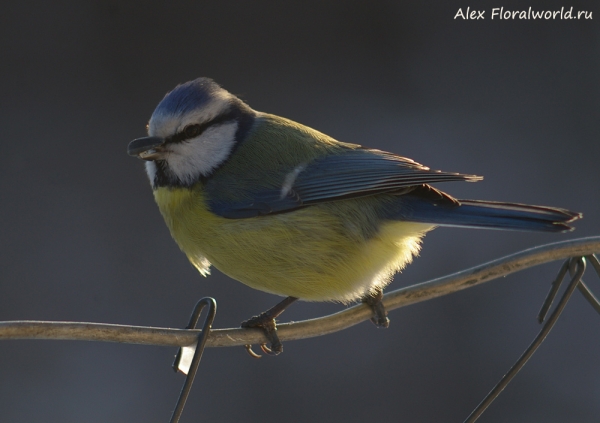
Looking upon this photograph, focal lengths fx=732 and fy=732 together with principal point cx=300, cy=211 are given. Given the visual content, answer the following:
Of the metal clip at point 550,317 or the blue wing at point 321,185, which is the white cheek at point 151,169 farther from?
the metal clip at point 550,317

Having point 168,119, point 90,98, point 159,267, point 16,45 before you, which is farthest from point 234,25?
point 168,119

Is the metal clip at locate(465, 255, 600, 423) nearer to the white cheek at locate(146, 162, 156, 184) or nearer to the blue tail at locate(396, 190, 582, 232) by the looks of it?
the blue tail at locate(396, 190, 582, 232)

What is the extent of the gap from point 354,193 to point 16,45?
2323mm

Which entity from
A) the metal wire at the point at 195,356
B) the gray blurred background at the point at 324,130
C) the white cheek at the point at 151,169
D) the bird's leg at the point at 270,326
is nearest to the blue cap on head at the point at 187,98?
the white cheek at the point at 151,169

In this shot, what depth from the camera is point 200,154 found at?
68.7 inches

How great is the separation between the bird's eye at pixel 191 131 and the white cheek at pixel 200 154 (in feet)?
0.03

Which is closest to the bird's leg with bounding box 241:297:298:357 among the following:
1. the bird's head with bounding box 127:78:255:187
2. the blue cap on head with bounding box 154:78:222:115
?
the bird's head with bounding box 127:78:255:187

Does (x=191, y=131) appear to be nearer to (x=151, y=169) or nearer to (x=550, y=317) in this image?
(x=151, y=169)

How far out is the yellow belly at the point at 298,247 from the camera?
1.58 m

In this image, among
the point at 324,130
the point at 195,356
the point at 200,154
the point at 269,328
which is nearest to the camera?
the point at 195,356

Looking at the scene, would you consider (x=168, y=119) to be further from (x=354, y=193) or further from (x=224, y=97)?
(x=354, y=193)

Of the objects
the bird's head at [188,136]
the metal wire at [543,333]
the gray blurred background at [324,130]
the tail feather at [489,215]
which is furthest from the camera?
the gray blurred background at [324,130]

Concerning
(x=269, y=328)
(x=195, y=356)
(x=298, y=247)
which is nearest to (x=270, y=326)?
(x=269, y=328)

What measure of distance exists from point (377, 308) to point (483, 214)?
302mm
